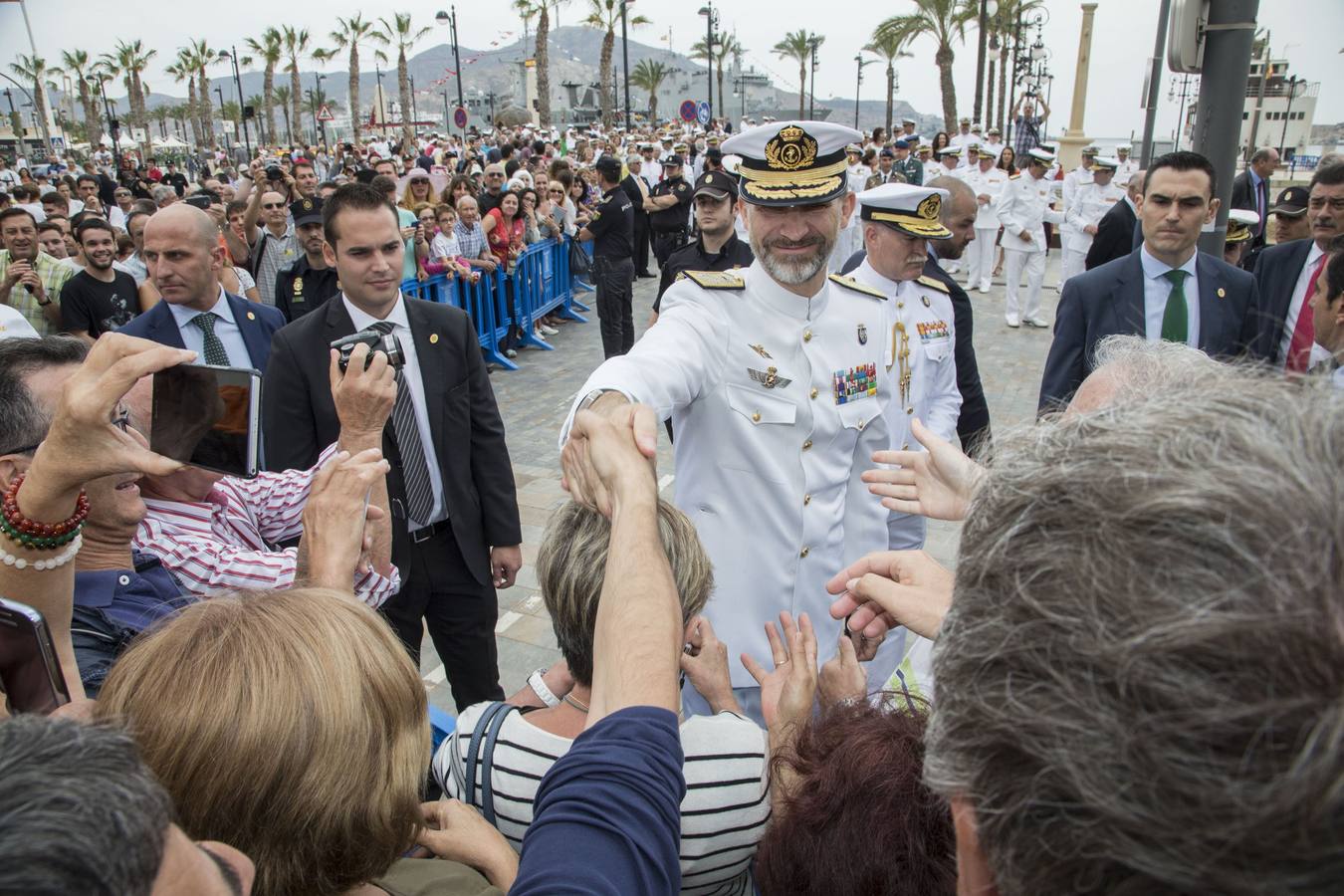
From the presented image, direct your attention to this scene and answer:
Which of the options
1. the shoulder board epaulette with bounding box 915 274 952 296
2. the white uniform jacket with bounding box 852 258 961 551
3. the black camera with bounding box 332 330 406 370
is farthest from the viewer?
the shoulder board epaulette with bounding box 915 274 952 296

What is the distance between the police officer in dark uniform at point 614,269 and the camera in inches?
363

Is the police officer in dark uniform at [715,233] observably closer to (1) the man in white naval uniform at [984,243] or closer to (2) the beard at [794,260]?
(2) the beard at [794,260]

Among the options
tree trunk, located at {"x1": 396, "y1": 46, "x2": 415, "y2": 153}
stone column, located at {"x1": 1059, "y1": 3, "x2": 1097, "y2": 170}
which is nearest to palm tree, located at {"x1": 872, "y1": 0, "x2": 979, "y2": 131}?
stone column, located at {"x1": 1059, "y1": 3, "x2": 1097, "y2": 170}

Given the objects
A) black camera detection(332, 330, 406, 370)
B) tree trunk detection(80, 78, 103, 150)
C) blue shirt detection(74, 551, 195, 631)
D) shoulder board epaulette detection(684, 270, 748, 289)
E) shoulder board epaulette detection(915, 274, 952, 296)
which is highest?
tree trunk detection(80, 78, 103, 150)

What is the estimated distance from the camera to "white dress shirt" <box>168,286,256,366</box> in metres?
3.73

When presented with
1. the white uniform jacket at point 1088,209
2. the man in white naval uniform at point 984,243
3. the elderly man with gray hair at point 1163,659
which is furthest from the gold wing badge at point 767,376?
the man in white naval uniform at point 984,243

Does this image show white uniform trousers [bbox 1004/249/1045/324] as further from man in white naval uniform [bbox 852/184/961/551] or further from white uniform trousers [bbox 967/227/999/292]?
man in white naval uniform [bbox 852/184/961/551]

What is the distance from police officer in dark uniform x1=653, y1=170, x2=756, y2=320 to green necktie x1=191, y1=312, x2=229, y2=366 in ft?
10.9

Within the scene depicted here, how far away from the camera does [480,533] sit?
3398 millimetres

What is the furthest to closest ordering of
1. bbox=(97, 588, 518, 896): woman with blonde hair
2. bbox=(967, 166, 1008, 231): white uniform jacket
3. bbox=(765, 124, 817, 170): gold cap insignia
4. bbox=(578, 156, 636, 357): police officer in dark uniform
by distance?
bbox=(967, 166, 1008, 231): white uniform jacket, bbox=(578, 156, 636, 357): police officer in dark uniform, bbox=(765, 124, 817, 170): gold cap insignia, bbox=(97, 588, 518, 896): woman with blonde hair

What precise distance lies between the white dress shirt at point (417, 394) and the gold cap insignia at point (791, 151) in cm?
152

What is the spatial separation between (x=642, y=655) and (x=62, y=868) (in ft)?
2.14

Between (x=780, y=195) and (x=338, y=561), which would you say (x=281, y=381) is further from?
(x=780, y=195)

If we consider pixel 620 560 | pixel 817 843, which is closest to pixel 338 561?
pixel 620 560
